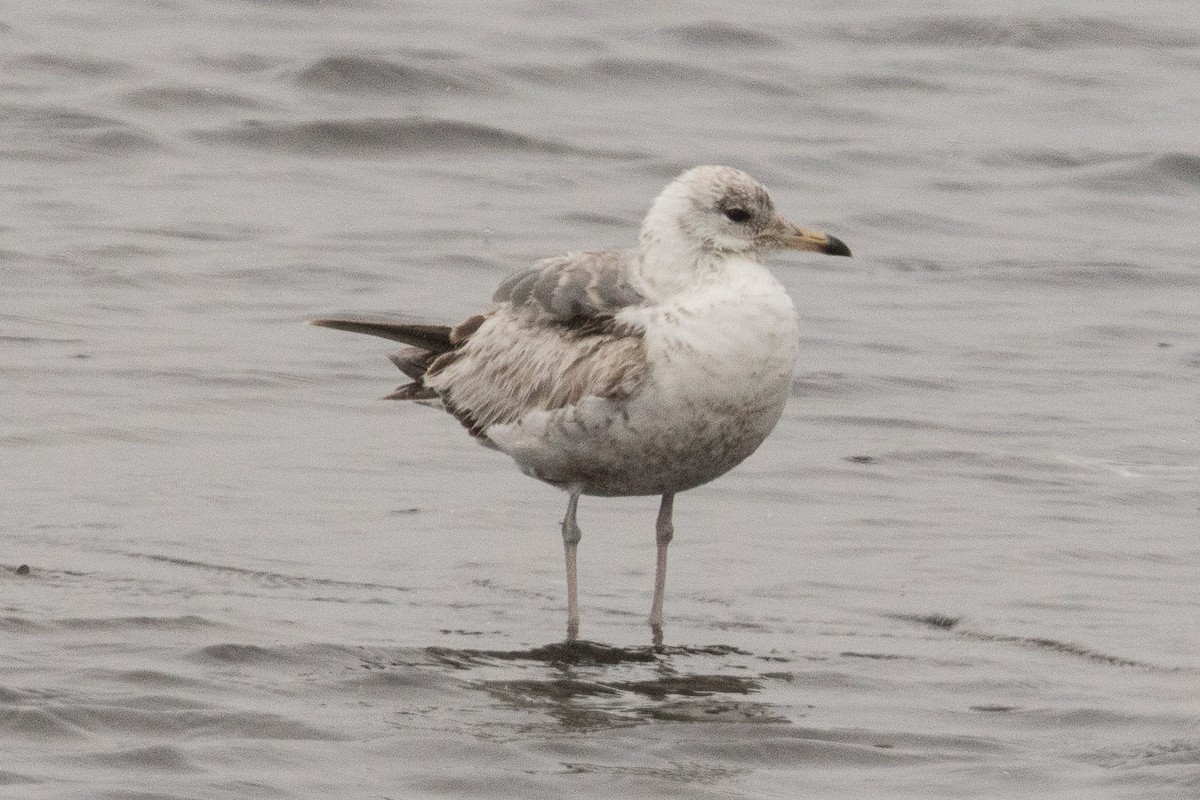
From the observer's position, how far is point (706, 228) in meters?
8.27

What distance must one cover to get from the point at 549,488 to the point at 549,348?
200 cm

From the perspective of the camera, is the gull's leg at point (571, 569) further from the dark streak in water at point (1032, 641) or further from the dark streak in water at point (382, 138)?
the dark streak in water at point (382, 138)

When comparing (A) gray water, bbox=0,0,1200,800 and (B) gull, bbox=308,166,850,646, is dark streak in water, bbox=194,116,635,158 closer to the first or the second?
(A) gray water, bbox=0,0,1200,800

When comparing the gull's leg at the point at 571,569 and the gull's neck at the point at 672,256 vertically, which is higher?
the gull's neck at the point at 672,256

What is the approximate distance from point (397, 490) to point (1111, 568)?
2858 mm

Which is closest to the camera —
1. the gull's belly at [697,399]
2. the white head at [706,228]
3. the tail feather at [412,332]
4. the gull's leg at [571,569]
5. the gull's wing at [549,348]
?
the gull's belly at [697,399]

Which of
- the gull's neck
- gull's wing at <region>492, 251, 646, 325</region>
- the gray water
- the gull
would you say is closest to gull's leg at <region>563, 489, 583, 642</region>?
the gull

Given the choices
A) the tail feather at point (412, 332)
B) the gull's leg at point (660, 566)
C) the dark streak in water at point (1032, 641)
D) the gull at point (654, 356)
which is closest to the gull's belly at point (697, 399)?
the gull at point (654, 356)

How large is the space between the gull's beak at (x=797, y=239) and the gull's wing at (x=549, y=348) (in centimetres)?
49

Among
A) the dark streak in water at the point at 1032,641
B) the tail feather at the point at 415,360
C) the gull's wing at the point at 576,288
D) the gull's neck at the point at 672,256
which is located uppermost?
the gull's neck at the point at 672,256

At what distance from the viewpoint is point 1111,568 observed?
9.22m

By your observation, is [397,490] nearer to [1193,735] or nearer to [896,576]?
[896,576]

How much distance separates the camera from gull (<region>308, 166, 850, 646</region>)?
791cm

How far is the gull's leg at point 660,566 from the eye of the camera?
8.41 m
